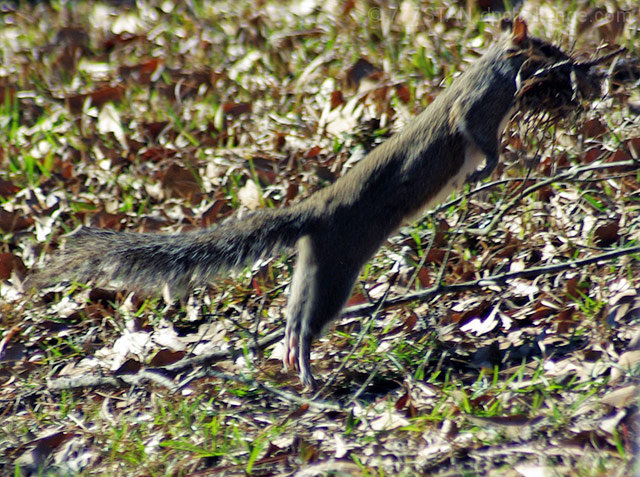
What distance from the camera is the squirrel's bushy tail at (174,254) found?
3158 millimetres

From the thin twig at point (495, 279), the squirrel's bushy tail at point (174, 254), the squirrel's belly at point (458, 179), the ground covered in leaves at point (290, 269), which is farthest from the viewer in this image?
the squirrel's belly at point (458, 179)

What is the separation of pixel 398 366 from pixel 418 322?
351mm

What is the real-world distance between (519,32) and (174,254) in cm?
164

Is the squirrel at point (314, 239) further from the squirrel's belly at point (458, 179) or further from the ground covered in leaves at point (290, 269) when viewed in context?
the ground covered in leaves at point (290, 269)

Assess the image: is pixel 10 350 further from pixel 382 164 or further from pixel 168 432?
pixel 382 164

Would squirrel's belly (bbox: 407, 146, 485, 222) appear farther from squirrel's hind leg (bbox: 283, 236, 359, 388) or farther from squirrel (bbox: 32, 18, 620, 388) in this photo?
squirrel's hind leg (bbox: 283, 236, 359, 388)

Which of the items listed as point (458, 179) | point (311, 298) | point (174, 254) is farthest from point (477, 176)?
point (174, 254)

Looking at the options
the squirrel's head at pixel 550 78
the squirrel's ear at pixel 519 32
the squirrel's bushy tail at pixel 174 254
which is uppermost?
the squirrel's ear at pixel 519 32

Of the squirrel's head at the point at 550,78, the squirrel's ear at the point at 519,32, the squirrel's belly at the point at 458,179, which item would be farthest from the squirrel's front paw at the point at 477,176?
the squirrel's ear at the point at 519,32

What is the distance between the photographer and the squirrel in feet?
10.2

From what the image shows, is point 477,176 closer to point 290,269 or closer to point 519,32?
point 519,32

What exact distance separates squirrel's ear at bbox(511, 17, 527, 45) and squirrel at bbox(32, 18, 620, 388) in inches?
0.6

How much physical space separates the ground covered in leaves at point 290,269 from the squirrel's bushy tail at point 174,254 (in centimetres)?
36

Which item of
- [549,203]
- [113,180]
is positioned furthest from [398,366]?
[113,180]
